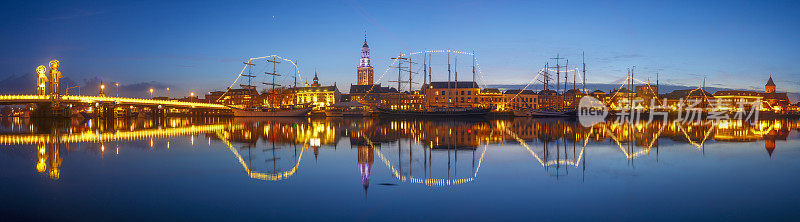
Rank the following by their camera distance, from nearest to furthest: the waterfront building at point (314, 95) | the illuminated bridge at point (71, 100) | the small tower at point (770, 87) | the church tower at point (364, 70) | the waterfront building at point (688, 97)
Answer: the illuminated bridge at point (71, 100), the waterfront building at point (688, 97), the waterfront building at point (314, 95), the small tower at point (770, 87), the church tower at point (364, 70)

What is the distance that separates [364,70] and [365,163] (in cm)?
15639

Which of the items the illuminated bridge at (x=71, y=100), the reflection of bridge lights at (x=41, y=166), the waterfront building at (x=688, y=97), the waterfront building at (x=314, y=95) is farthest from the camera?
the waterfront building at (x=314, y=95)

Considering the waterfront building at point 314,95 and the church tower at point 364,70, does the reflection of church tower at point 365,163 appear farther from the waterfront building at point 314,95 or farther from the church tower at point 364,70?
the church tower at point 364,70

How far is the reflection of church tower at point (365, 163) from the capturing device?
31.8 ft

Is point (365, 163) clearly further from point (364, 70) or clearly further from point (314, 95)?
point (364, 70)

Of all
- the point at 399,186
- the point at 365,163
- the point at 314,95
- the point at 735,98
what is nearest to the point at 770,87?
the point at 735,98

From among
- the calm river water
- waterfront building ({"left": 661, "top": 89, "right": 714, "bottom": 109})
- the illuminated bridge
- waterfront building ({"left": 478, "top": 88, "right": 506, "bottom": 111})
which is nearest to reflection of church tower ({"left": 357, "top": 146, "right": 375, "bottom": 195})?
the calm river water

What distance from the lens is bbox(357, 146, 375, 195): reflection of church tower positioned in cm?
970

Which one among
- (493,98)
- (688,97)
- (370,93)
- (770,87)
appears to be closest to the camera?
(493,98)

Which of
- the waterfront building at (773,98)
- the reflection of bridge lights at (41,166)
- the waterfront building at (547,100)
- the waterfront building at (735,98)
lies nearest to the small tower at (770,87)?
the waterfront building at (773,98)

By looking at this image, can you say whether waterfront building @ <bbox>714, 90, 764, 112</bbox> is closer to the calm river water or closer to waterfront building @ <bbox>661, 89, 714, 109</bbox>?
waterfront building @ <bbox>661, 89, 714, 109</bbox>

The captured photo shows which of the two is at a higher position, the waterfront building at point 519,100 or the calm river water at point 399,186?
the waterfront building at point 519,100

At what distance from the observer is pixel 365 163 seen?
12.6 metres

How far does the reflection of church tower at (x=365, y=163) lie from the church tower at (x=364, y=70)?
150 meters
